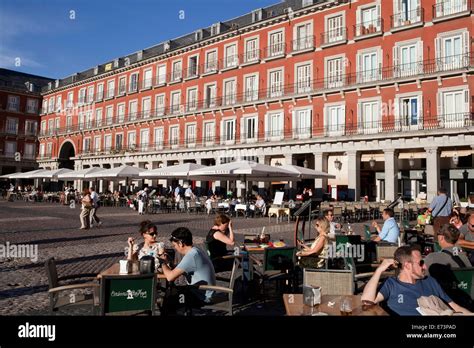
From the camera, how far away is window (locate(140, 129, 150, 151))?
40.4 m

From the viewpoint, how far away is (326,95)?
2778 cm

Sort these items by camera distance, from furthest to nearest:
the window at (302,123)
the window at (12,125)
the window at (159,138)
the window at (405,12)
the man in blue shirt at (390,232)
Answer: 1. the window at (12,125)
2. the window at (159,138)
3. the window at (302,123)
4. the window at (405,12)
5. the man in blue shirt at (390,232)

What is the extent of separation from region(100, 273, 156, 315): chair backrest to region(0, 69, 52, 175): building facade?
50.2 meters

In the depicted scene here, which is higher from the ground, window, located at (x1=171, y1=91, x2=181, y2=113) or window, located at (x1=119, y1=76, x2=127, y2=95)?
window, located at (x1=119, y1=76, x2=127, y2=95)

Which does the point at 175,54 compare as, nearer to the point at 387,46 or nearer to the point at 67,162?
the point at 387,46

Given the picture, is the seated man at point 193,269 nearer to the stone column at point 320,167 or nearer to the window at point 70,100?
the stone column at point 320,167

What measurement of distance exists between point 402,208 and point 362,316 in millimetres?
16913

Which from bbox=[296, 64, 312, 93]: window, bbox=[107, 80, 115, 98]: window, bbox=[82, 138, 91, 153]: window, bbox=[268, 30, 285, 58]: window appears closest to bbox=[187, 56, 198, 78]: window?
bbox=[268, 30, 285, 58]: window

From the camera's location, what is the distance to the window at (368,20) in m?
26.0

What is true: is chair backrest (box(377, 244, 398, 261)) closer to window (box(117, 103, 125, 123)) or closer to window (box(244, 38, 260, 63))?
window (box(244, 38, 260, 63))

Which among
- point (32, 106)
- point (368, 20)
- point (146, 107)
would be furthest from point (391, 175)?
point (32, 106)

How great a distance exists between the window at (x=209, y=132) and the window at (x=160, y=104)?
20.6ft

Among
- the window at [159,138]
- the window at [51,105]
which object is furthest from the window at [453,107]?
the window at [51,105]

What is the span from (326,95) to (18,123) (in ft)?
140
